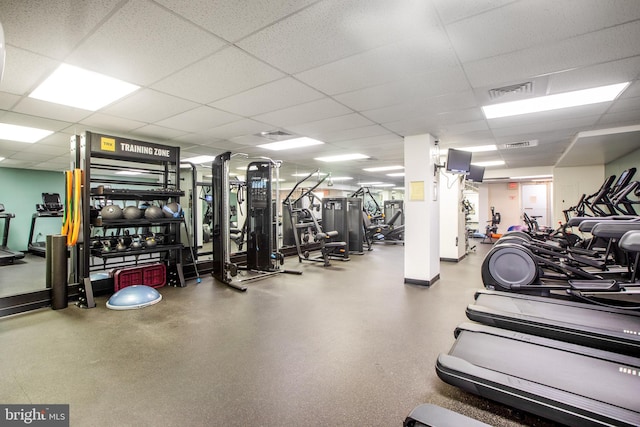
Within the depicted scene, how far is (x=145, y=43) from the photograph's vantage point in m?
2.11

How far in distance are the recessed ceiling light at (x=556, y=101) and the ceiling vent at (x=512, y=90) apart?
0.34 meters

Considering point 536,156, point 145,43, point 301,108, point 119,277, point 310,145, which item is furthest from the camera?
point 536,156

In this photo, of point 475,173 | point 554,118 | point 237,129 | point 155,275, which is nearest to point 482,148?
point 475,173

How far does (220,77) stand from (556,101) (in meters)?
3.69

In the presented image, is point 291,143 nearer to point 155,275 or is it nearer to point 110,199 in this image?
point 110,199

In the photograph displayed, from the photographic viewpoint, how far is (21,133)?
4.62 meters

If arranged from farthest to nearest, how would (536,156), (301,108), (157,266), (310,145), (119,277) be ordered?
(536,156)
(310,145)
(157,266)
(119,277)
(301,108)

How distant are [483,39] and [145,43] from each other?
241 cm

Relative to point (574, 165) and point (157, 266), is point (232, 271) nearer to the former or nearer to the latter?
point (157, 266)

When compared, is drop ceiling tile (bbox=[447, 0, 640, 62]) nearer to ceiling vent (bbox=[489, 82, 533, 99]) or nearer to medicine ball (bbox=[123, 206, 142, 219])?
ceiling vent (bbox=[489, 82, 533, 99])

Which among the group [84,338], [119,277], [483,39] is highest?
[483,39]

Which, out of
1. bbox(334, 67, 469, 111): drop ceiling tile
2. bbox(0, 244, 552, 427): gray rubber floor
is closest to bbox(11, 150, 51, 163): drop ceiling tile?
bbox(0, 244, 552, 427): gray rubber floor

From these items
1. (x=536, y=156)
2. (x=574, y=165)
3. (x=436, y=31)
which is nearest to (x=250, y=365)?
(x=436, y=31)

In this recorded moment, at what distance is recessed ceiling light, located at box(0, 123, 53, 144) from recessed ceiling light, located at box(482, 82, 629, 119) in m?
6.41
